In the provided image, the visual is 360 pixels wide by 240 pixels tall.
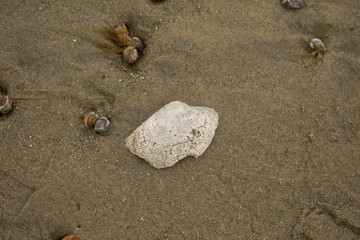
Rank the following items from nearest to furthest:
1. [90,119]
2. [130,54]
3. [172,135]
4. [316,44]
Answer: [172,135] → [90,119] → [130,54] → [316,44]

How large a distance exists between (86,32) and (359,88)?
117 inches

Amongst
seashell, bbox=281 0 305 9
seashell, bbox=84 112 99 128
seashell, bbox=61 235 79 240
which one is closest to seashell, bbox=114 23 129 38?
seashell, bbox=84 112 99 128

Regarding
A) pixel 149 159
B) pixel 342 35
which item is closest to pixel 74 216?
pixel 149 159

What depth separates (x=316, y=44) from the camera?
2881 millimetres

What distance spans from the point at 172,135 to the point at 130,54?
98 centimetres

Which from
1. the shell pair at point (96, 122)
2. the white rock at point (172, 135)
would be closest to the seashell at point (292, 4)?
the white rock at point (172, 135)

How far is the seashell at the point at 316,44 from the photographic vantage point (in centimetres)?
288

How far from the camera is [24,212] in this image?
2504mm

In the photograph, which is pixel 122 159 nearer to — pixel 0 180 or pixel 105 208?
pixel 105 208

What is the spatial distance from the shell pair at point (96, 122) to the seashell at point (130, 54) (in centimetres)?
65

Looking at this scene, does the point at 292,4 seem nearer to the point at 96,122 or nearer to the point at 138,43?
the point at 138,43

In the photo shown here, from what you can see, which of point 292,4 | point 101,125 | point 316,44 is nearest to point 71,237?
point 101,125

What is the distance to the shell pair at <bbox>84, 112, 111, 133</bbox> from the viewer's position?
8.52 feet

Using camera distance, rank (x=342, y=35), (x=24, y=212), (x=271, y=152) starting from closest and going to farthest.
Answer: (x=24, y=212) < (x=271, y=152) < (x=342, y=35)
